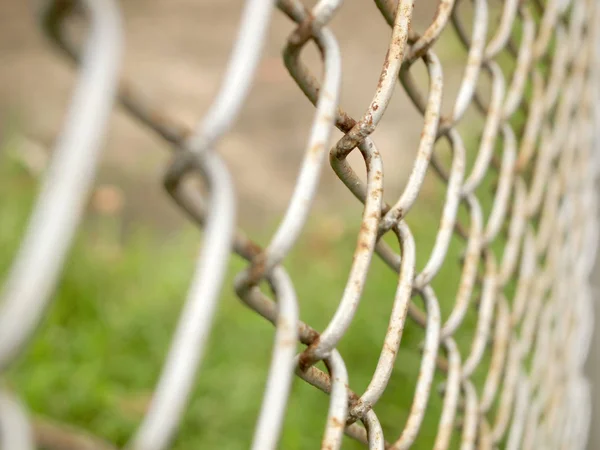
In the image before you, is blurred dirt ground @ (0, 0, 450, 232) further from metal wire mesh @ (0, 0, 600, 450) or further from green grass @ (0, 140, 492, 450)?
metal wire mesh @ (0, 0, 600, 450)

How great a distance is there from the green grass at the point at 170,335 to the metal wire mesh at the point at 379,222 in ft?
1.54

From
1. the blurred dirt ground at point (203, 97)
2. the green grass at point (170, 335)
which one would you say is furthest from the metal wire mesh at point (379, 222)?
the blurred dirt ground at point (203, 97)

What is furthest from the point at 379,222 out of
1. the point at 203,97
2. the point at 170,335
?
the point at 203,97

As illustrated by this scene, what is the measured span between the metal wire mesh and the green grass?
1.54ft

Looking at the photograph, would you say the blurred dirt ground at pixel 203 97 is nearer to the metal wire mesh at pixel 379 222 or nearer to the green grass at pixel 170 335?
the green grass at pixel 170 335

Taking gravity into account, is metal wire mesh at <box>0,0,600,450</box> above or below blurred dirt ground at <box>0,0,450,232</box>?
below

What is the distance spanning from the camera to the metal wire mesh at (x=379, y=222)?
0.22 metres

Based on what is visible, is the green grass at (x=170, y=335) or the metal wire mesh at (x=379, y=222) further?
the green grass at (x=170, y=335)

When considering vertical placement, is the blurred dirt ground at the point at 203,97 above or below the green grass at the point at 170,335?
above

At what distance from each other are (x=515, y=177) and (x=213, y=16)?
10.1 ft

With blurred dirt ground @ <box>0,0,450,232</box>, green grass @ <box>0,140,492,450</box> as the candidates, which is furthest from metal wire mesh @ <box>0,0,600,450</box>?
blurred dirt ground @ <box>0,0,450,232</box>

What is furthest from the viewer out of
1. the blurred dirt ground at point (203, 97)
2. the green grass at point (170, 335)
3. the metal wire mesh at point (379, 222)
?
the blurred dirt ground at point (203, 97)

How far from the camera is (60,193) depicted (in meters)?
0.21

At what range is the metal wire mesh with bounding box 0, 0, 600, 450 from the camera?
0.72 ft
